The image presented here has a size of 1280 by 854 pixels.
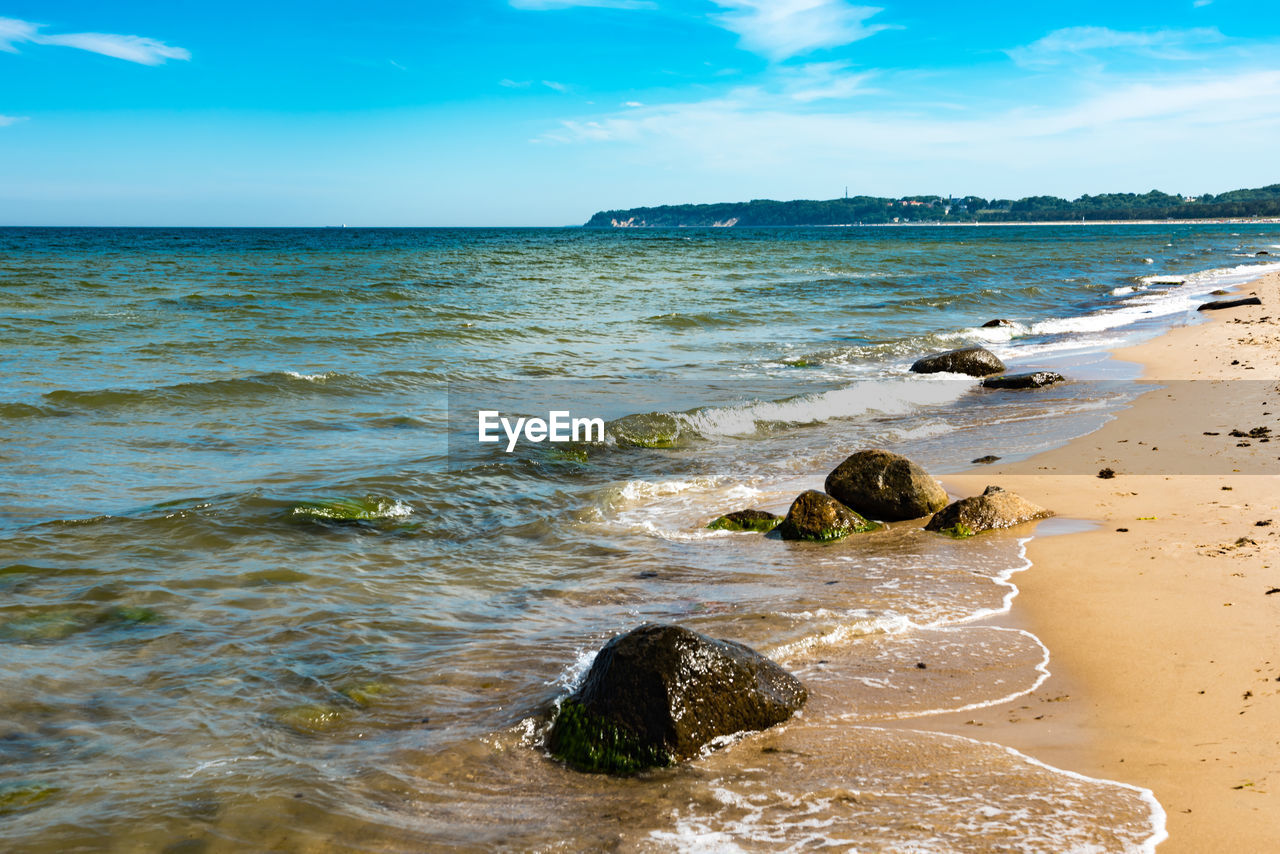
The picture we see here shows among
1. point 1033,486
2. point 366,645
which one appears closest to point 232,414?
point 366,645

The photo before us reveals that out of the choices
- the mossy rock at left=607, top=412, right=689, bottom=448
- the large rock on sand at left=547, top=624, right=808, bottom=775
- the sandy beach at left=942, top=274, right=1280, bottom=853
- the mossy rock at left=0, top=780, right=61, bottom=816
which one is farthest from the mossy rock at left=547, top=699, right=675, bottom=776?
the mossy rock at left=607, top=412, right=689, bottom=448

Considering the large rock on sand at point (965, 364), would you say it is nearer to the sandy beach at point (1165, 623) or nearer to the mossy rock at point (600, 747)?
the sandy beach at point (1165, 623)

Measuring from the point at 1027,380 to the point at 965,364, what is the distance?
1.65m

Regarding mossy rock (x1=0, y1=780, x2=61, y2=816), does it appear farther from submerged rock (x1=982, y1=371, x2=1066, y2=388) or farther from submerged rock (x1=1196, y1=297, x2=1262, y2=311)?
submerged rock (x1=1196, y1=297, x2=1262, y2=311)

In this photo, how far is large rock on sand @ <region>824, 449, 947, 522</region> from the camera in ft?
24.8

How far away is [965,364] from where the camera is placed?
15531 mm

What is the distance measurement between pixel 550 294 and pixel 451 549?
2394 centimetres

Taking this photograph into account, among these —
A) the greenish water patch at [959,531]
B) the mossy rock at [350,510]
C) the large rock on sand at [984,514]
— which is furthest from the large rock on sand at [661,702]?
the mossy rock at [350,510]

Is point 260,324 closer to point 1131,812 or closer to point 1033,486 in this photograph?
point 1033,486

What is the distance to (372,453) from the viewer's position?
10062mm

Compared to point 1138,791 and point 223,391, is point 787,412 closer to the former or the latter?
point 223,391

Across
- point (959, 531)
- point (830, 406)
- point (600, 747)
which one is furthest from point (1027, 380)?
point (600, 747)

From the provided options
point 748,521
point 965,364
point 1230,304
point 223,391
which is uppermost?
point 1230,304

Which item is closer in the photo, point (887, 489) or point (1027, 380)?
point (887, 489)
